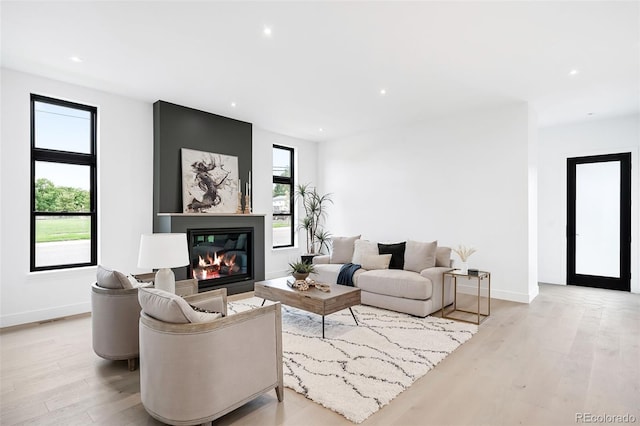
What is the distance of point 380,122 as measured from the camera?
6.33 metres

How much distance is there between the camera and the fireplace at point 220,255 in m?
5.38

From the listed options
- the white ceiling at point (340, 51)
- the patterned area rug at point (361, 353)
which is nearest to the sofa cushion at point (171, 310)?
the patterned area rug at point (361, 353)

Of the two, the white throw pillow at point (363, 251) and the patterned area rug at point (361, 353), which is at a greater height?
the white throw pillow at point (363, 251)

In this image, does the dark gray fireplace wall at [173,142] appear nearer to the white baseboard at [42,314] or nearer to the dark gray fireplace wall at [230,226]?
the dark gray fireplace wall at [230,226]

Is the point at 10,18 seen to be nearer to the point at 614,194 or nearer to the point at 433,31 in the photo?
the point at 433,31

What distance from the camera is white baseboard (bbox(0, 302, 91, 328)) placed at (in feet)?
13.2

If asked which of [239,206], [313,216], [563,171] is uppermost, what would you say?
[563,171]

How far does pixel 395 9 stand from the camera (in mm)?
2830

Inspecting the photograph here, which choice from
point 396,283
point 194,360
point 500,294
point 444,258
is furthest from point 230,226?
point 500,294

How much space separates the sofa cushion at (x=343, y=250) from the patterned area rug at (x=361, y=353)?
124cm

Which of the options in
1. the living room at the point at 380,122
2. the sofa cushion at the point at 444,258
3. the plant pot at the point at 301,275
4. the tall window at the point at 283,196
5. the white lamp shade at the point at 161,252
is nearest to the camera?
the white lamp shade at the point at 161,252

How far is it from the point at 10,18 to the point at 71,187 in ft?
7.17

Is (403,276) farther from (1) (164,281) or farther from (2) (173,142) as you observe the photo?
(2) (173,142)

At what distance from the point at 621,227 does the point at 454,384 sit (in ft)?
17.5
